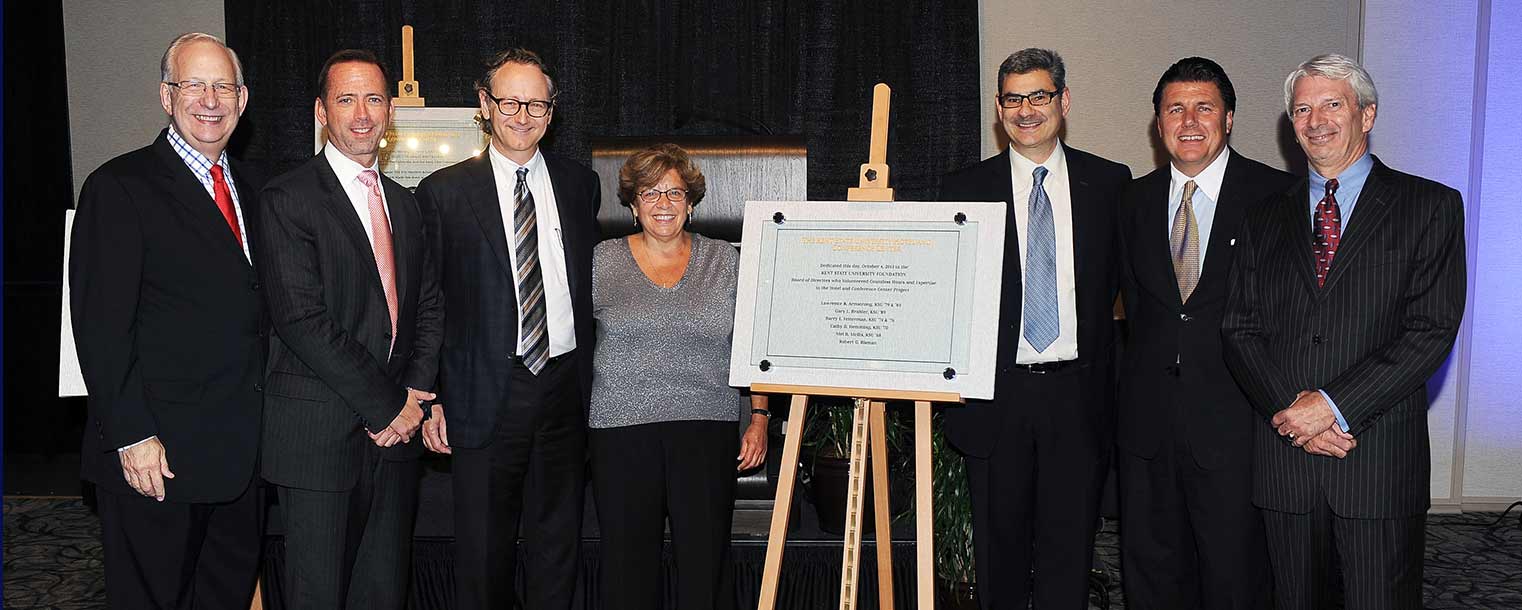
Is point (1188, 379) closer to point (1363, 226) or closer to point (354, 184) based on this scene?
point (1363, 226)

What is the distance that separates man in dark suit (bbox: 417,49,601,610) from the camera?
2779 mm

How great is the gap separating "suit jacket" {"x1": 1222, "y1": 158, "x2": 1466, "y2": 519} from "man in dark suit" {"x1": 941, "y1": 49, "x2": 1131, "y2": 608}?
1.63 feet

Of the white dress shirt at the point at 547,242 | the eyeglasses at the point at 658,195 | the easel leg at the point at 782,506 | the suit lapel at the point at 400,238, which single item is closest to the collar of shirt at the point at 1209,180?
the easel leg at the point at 782,506

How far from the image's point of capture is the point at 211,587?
8.63ft

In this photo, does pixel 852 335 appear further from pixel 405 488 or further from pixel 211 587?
pixel 211 587

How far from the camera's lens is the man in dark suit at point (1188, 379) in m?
2.75

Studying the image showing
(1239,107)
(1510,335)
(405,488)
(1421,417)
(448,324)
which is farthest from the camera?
(1239,107)

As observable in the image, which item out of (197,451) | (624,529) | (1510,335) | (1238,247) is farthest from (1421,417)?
(1510,335)

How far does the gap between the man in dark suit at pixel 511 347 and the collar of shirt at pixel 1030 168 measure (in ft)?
4.17

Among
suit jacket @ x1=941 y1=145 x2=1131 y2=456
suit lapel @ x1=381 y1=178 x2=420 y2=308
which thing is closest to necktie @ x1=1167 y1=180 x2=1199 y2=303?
suit jacket @ x1=941 y1=145 x2=1131 y2=456

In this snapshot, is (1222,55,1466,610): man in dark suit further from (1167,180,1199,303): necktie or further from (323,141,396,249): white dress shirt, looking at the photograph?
(323,141,396,249): white dress shirt

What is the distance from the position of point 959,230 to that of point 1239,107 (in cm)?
365

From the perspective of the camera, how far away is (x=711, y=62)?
566 centimetres

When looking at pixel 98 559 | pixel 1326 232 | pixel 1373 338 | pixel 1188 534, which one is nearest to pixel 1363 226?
pixel 1326 232
